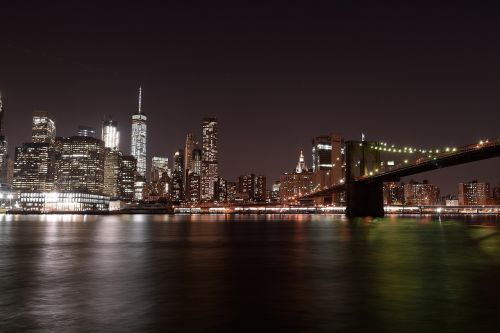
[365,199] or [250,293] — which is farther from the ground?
[365,199]

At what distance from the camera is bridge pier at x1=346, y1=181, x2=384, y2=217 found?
9238 cm

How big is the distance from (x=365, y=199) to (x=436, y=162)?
71.0 ft

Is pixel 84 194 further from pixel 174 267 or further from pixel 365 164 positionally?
pixel 174 267

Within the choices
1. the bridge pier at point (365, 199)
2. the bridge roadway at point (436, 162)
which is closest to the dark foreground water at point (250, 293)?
the bridge roadway at point (436, 162)

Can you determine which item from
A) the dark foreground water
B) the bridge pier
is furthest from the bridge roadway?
the dark foreground water

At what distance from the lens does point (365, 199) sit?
94.4 m

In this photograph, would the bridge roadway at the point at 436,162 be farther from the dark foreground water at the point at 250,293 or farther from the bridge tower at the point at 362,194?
the dark foreground water at the point at 250,293

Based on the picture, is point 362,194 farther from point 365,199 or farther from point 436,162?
point 436,162

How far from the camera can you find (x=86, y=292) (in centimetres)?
1352

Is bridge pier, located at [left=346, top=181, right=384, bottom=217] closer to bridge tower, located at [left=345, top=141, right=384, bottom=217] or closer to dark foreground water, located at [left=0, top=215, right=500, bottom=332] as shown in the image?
bridge tower, located at [left=345, top=141, right=384, bottom=217]

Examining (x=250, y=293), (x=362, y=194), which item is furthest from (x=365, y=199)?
(x=250, y=293)

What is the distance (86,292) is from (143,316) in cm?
368

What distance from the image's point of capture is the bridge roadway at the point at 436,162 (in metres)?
66.9

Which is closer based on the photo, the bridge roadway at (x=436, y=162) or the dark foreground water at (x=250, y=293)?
the dark foreground water at (x=250, y=293)
